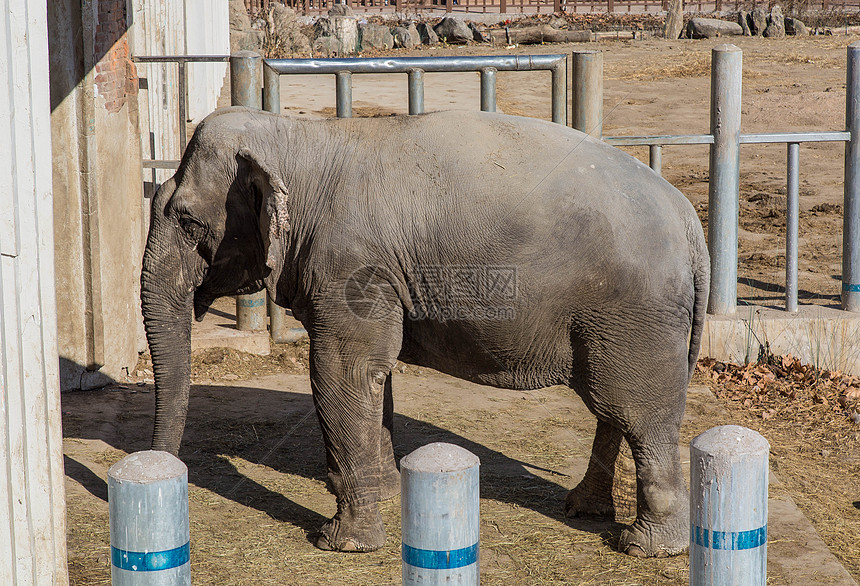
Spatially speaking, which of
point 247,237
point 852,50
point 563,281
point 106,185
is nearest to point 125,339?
point 106,185

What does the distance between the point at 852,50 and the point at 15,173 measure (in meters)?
6.10

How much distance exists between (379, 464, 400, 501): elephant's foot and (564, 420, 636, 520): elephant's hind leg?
94cm

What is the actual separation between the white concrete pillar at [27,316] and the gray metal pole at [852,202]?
587 cm

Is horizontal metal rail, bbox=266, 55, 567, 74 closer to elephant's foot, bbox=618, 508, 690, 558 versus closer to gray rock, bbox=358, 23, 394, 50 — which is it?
elephant's foot, bbox=618, 508, 690, 558

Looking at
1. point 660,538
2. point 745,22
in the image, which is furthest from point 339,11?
point 660,538

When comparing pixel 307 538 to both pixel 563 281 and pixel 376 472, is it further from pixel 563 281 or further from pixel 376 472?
pixel 563 281

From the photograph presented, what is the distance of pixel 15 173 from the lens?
12.2 feet

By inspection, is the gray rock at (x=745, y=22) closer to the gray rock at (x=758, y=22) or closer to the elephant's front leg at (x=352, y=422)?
the gray rock at (x=758, y=22)

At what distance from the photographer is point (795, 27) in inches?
1157

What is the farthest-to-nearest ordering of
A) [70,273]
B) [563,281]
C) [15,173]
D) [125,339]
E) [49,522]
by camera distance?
[125,339] < [70,273] < [563,281] < [49,522] < [15,173]

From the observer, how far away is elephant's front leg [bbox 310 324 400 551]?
4793 mm

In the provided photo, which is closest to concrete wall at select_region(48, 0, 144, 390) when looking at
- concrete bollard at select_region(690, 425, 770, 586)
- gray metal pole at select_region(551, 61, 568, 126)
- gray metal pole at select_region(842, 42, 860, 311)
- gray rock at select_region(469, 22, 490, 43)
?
gray metal pole at select_region(551, 61, 568, 126)

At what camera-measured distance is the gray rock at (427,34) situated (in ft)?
96.0

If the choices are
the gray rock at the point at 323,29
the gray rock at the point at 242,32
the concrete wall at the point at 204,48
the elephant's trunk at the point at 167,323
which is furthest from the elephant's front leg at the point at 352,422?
the gray rock at the point at 323,29
